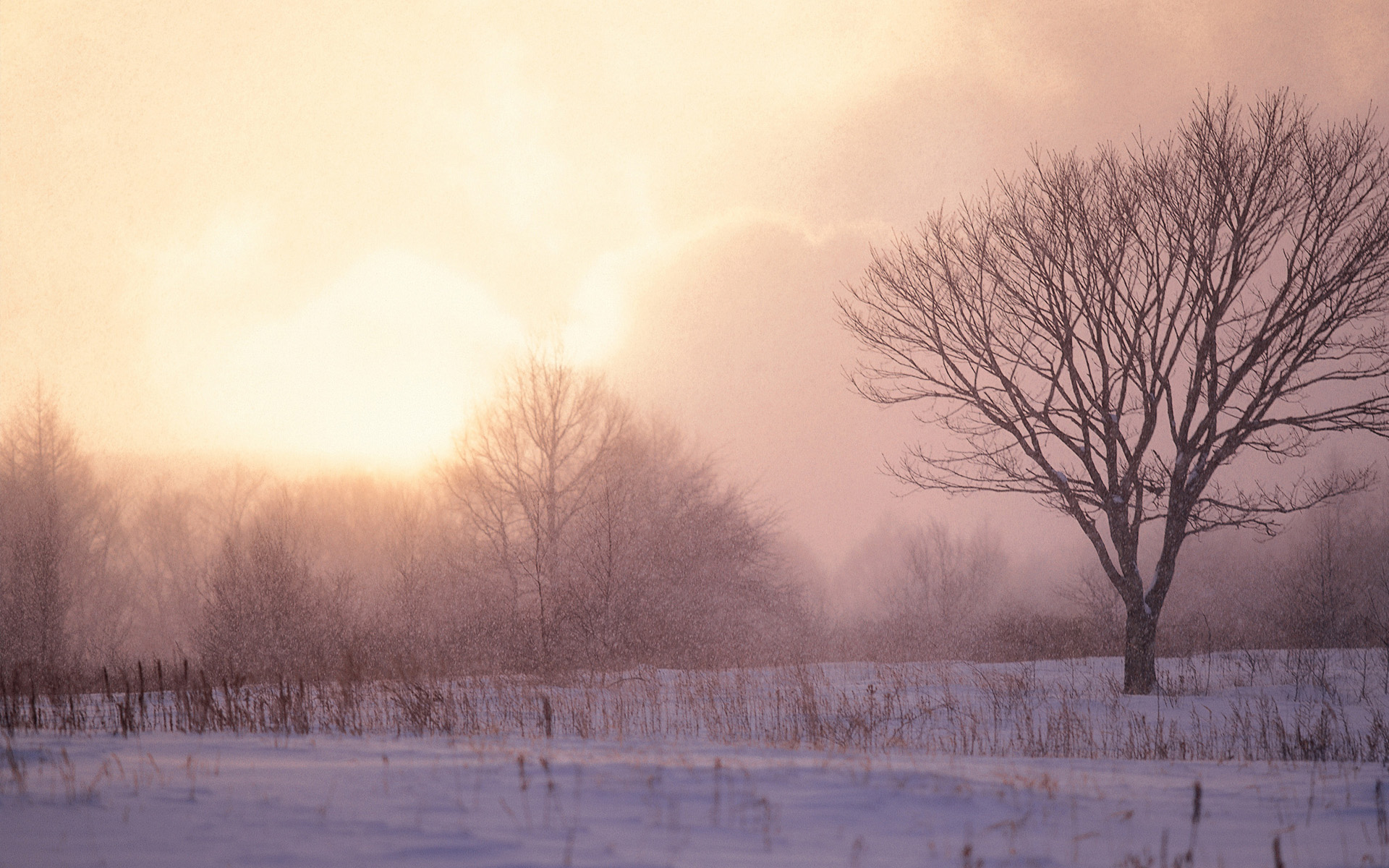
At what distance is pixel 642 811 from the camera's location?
14.4ft

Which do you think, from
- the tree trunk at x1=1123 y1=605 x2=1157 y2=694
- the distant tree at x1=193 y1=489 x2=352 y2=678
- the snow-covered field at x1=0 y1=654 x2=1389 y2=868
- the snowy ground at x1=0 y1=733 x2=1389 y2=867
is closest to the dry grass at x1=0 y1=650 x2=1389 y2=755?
the tree trunk at x1=1123 y1=605 x2=1157 y2=694

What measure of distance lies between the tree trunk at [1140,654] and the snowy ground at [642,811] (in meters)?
6.54

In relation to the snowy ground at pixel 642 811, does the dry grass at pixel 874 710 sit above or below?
below

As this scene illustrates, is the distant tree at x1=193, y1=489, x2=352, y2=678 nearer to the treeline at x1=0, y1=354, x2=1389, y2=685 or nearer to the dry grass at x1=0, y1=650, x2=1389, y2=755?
the treeline at x1=0, y1=354, x2=1389, y2=685

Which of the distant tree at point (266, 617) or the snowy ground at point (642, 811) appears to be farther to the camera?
the distant tree at point (266, 617)

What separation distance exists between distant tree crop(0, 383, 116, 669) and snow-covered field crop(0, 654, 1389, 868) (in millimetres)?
19831

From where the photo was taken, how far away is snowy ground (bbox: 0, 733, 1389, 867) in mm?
3719

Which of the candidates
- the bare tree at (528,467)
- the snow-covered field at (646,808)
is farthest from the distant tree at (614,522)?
the snow-covered field at (646,808)

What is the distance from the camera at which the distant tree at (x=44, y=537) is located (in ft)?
82.9

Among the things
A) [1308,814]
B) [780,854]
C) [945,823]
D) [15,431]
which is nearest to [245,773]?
[780,854]

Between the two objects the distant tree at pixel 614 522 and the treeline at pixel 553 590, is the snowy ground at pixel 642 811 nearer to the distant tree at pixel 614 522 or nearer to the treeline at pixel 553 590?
the treeline at pixel 553 590

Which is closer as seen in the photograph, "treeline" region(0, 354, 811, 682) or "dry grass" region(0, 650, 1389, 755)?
"dry grass" region(0, 650, 1389, 755)

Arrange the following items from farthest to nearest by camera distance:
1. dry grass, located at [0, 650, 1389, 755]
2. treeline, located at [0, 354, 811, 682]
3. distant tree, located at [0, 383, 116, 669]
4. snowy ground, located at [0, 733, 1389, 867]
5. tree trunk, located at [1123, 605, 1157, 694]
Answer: distant tree, located at [0, 383, 116, 669] → treeline, located at [0, 354, 811, 682] → tree trunk, located at [1123, 605, 1157, 694] → dry grass, located at [0, 650, 1389, 755] → snowy ground, located at [0, 733, 1389, 867]

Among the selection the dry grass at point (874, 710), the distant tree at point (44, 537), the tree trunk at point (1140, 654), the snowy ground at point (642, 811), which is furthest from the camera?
the distant tree at point (44, 537)
